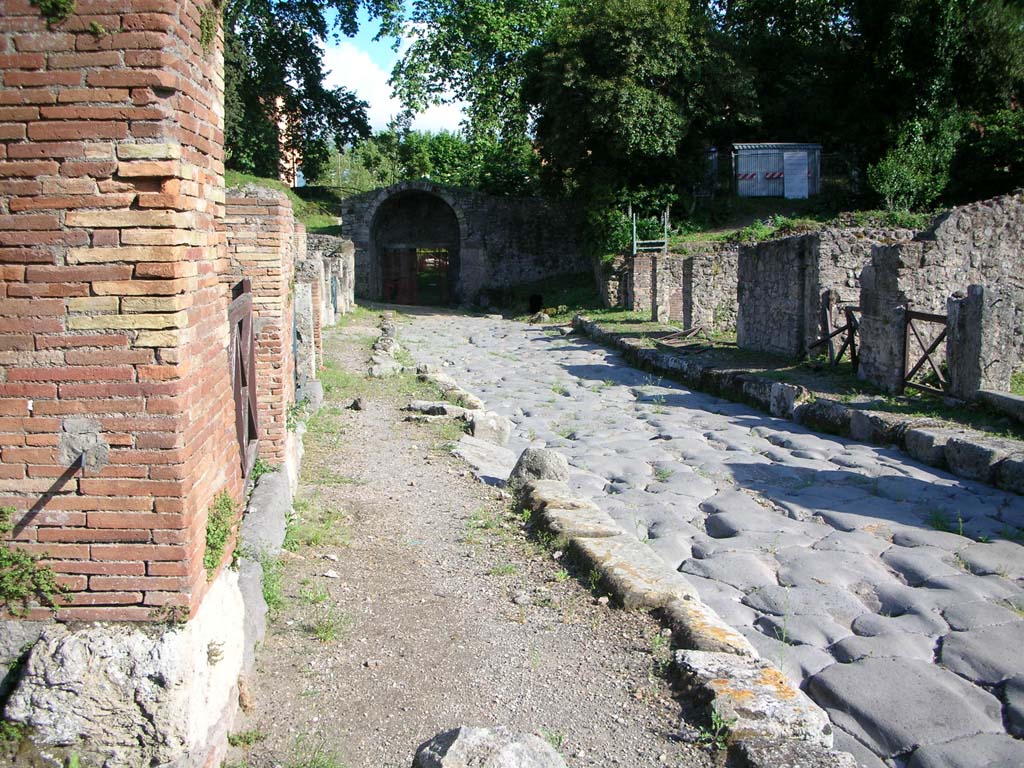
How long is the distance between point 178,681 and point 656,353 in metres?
12.6

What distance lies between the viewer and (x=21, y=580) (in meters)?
3.02

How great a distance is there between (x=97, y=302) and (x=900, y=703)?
138 inches

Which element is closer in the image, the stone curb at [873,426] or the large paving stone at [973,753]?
the large paving stone at [973,753]

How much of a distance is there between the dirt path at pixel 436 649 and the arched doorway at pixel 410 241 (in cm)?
2787

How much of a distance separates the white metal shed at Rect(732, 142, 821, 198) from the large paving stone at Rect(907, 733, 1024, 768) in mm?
27550

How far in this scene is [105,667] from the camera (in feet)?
9.71

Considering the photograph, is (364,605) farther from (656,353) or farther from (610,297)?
(610,297)

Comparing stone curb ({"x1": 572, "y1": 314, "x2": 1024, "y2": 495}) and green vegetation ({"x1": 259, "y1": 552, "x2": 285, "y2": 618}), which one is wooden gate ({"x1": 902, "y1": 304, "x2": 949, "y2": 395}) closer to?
stone curb ({"x1": 572, "y1": 314, "x2": 1024, "y2": 495})

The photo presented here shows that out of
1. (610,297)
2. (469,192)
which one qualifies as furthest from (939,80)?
(469,192)

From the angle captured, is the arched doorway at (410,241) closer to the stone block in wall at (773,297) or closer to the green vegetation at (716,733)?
the stone block in wall at (773,297)

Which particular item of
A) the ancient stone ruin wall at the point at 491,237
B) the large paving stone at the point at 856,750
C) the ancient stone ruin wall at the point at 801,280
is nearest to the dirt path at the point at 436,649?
the large paving stone at the point at 856,750

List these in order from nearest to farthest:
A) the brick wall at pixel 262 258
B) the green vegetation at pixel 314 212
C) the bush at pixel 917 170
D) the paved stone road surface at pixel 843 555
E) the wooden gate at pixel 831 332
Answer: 1. the paved stone road surface at pixel 843 555
2. the brick wall at pixel 262 258
3. the wooden gate at pixel 831 332
4. the bush at pixel 917 170
5. the green vegetation at pixel 314 212

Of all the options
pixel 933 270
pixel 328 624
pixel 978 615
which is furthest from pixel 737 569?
pixel 933 270

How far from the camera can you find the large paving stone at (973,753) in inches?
132
